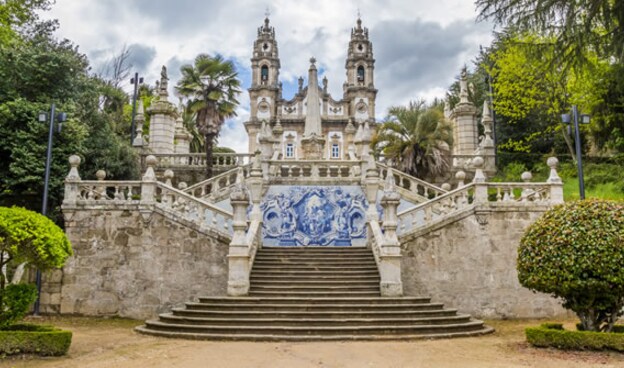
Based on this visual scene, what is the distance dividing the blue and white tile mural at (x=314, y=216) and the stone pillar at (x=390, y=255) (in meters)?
3.47

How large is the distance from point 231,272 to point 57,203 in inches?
329

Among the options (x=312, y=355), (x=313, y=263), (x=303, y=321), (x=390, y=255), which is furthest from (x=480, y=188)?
(x=312, y=355)

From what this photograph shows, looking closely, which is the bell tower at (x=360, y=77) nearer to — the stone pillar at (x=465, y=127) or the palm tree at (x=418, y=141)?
the stone pillar at (x=465, y=127)

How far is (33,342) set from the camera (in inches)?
353

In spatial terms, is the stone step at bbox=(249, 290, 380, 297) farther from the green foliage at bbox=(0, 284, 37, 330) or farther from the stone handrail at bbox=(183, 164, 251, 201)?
the stone handrail at bbox=(183, 164, 251, 201)

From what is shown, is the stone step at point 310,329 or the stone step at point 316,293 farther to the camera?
the stone step at point 316,293

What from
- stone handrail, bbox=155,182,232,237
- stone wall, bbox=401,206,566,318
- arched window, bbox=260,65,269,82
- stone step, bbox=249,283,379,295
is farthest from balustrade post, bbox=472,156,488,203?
arched window, bbox=260,65,269,82

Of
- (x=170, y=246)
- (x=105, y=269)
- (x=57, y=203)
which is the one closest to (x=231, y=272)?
(x=170, y=246)

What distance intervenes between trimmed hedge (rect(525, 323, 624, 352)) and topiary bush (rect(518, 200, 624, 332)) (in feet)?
1.99

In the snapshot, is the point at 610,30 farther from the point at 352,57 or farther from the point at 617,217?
the point at 352,57

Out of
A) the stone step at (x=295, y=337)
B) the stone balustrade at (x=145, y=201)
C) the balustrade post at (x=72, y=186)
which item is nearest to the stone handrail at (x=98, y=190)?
the stone balustrade at (x=145, y=201)

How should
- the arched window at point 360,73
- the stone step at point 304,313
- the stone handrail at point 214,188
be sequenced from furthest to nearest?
the arched window at point 360,73
the stone handrail at point 214,188
the stone step at point 304,313

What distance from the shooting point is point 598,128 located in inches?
1005

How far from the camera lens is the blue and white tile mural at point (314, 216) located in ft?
57.4
